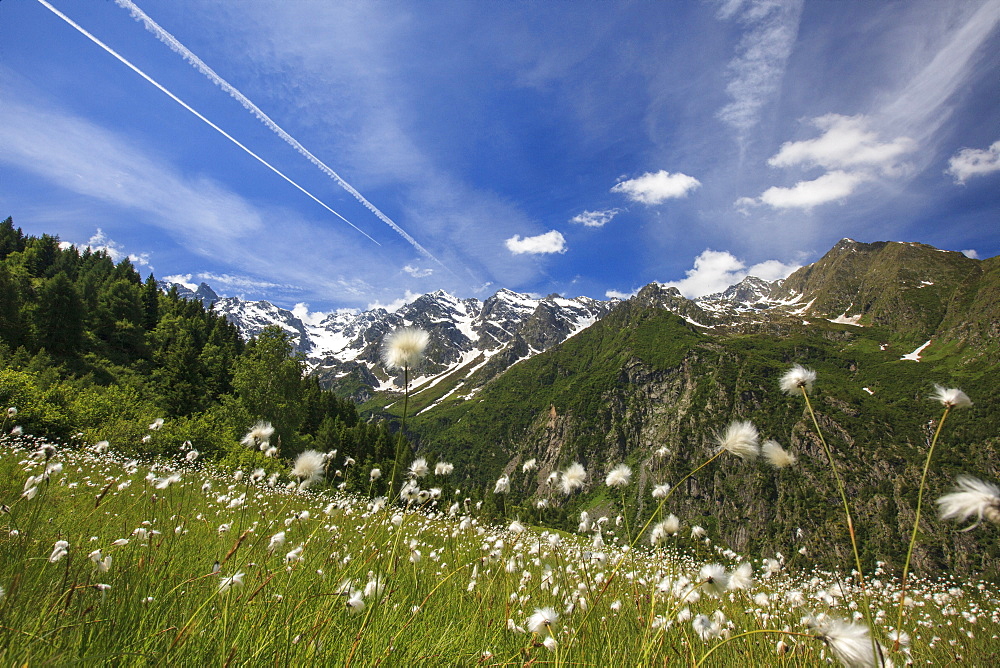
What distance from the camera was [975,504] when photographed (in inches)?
84.4

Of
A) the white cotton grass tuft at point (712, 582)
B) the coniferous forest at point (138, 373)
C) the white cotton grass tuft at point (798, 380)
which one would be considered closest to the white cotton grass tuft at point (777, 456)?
the white cotton grass tuft at point (798, 380)

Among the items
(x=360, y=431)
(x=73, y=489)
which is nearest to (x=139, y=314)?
(x=360, y=431)

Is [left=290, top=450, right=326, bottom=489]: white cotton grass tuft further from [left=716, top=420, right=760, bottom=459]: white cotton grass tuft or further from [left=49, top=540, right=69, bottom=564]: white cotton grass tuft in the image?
[left=716, top=420, right=760, bottom=459]: white cotton grass tuft

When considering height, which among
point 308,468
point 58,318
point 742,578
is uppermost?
point 58,318

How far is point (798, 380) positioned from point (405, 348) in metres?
3.48

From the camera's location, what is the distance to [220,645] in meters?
2.59

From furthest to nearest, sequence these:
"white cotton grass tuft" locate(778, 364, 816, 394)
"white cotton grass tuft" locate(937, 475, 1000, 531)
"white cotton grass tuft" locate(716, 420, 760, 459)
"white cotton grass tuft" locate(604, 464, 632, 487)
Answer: "white cotton grass tuft" locate(604, 464, 632, 487), "white cotton grass tuft" locate(716, 420, 760, 459), "white cotton grass tuft" locate(778, 364, 816, 394), "white cotton grass tuft" locate(937, 475, 1000, 531)

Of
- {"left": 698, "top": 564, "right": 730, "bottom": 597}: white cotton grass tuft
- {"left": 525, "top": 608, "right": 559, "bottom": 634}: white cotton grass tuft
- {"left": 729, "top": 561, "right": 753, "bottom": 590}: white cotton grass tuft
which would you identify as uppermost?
{"left": 698, "top": 564, "right": 730, "bottom": 597}: white cotton grass tuft

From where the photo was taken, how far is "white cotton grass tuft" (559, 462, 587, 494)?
4.79m

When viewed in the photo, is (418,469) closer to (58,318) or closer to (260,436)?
(260,436)

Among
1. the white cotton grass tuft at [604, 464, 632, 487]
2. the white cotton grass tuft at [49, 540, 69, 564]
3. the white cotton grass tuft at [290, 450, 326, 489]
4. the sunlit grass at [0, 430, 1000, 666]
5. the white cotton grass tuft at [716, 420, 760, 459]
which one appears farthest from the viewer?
the white cotton grass tuft at [604, 464, 632, 487]

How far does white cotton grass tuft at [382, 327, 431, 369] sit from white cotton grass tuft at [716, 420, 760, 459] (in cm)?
283

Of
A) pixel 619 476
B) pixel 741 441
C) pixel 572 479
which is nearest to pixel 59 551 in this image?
pixel 572 479

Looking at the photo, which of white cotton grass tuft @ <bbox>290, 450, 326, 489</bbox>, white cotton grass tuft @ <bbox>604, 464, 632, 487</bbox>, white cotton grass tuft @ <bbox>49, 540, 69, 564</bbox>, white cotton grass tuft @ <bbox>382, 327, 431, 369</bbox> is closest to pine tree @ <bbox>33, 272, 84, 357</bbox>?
white cotton grass tuft @ <bbox>290, 450, 326, 489</bbox>
